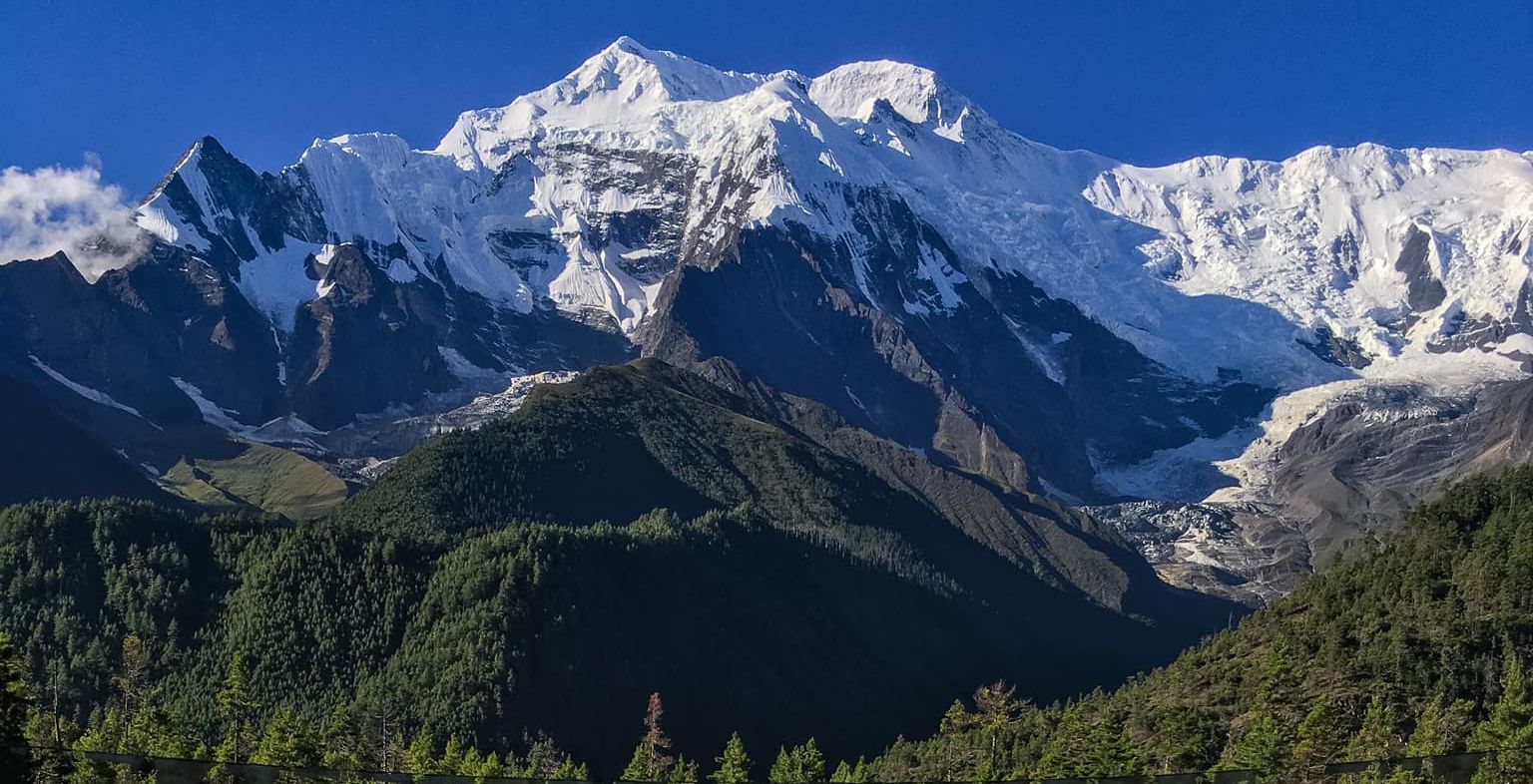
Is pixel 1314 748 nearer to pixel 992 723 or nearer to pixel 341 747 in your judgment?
pixel 992 723

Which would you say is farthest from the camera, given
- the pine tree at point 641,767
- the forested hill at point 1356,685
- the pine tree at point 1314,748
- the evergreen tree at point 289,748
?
the pine tree at point 641,767

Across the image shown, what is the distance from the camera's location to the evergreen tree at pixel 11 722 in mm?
95875

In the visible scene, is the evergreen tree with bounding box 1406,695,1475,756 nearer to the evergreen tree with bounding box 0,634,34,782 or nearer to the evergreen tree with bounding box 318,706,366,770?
the evergreen tree with bounding box 318,706,366,770

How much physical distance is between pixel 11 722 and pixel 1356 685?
379ft

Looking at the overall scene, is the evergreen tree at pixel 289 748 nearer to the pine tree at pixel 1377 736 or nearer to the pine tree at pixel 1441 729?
the pine tree at pixel 1377 736

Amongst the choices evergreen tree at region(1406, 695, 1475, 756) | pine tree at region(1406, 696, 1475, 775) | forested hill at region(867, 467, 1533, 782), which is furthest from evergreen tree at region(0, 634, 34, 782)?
pine tree at region(1406, 696, 1475, 775)

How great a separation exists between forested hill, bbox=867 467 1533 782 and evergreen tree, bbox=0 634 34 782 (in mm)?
80841

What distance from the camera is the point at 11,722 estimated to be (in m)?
98.1

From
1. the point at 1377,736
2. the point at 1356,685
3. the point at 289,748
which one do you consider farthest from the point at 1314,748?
the point at 289,748

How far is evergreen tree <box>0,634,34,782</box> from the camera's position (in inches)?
3775

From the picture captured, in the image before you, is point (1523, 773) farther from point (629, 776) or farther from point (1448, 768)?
point (629, 776)

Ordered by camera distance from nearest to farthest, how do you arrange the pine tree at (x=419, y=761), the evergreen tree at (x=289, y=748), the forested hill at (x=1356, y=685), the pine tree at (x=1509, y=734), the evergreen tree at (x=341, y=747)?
the pine tree at (x=1509, y=734)
the forested hill at (x=1356, y=685)
the evergreen tree at (x=289, y=748)
the evergreen tree at (x=341, y=747)
the pine tree at (x=419, y=761)

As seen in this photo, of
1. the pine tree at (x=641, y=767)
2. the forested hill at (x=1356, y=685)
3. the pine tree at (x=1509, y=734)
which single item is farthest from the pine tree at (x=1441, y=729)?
the pine tree at (x=641, y=767)

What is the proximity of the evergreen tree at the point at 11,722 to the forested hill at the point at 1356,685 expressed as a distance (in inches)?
3183
